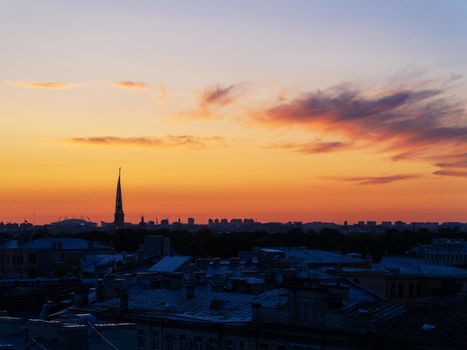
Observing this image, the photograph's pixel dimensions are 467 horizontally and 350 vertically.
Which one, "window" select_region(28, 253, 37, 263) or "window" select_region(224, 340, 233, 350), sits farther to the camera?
"window" select_region(28, 253, 37, 263)

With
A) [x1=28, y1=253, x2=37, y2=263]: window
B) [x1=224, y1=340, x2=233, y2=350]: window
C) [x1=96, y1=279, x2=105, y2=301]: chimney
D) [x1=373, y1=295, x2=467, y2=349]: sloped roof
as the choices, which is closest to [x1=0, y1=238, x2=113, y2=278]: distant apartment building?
[x1=28, y1=253, x2=37, y2=263]: window

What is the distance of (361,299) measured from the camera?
174 ft

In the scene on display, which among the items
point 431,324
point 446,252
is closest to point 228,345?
point 431,324

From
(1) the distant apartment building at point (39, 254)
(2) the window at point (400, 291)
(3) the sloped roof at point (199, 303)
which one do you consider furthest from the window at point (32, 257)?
(3) the sloped roof at point (199, 303)

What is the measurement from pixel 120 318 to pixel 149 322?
2872 mm

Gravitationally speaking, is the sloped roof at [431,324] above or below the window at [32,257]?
below

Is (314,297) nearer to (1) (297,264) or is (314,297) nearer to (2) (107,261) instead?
(1) (297,264)

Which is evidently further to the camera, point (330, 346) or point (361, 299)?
point (361, 299)

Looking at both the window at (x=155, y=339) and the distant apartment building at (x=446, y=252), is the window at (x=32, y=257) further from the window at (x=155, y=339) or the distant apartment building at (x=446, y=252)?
the window at (x=155, y=339)

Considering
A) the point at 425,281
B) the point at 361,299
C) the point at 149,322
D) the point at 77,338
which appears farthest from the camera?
the point at 425,281

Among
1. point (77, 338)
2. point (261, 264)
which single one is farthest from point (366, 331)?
point (261, 264)

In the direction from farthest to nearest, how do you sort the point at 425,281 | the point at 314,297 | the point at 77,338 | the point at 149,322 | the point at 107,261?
1. the point at 107,261
2. the point at 425,281
3. the point at 149,322
4. the point at 314,297
5. the point at 77,338

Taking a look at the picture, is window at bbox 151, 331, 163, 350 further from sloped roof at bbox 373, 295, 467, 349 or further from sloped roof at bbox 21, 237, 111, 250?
sloped roof at bbox 21, 237, 111, 250

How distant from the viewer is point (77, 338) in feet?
79.3
